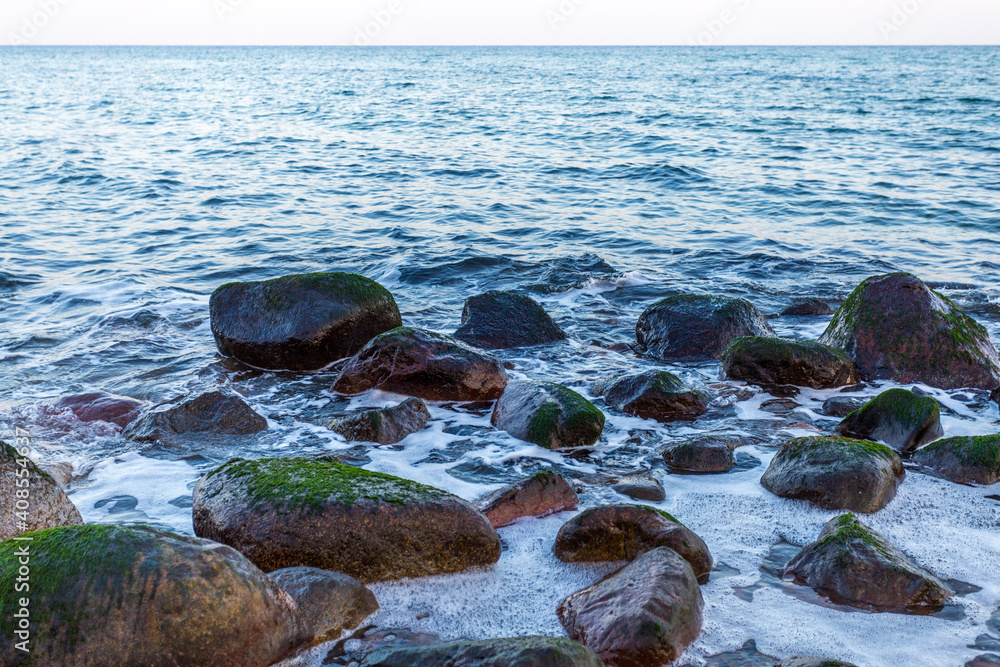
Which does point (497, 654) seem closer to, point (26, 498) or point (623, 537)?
point (623, 537)

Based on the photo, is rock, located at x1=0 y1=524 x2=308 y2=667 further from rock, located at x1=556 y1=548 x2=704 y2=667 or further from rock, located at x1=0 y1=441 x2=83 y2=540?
rock, located at x1=556 y1=548 x2=704 y2=667

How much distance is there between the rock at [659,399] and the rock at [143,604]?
3167mm

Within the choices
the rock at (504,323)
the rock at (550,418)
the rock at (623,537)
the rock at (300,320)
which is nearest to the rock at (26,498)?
the rock at (623,537)

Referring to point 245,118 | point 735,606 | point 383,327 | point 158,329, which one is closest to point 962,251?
point 383,327

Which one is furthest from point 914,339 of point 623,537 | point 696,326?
point 623,537

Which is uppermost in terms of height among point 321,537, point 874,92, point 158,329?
point 874,92

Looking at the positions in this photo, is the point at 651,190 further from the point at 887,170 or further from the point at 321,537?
the point at 321,537

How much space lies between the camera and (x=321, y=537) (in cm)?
351

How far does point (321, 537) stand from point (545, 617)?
3.45ft

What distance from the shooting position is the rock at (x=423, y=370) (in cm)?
588

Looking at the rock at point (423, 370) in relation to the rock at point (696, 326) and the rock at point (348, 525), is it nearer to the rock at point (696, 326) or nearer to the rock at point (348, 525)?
the rock at point (696, 326)

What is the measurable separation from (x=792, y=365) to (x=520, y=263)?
4.83 meters

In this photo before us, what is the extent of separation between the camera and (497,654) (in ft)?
8.84

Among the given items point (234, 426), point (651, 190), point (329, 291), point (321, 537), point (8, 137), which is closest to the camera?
point (321, 537)
